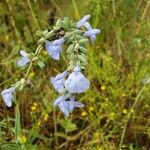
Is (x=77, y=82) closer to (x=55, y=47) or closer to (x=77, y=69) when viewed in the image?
(x=77, y=69)

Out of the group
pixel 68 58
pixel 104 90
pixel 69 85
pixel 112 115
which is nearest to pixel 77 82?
pixel 69 85

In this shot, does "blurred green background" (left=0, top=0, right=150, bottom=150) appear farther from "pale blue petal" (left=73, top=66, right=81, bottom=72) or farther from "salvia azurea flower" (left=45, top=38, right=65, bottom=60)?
"pale blue petal" (left=73, top=66, right=81, bottom=72)

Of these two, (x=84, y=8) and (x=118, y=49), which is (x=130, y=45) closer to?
(x=118, y=49)

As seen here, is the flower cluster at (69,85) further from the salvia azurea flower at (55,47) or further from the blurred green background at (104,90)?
the blurred green background at (104,90)

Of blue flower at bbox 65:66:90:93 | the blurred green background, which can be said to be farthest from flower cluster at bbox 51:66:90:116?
the blurred green background

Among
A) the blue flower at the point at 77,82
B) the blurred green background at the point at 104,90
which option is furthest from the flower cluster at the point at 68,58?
the blurred green background at the point at 104,90

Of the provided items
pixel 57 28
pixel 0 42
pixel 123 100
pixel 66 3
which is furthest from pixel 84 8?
pixel 57 28
